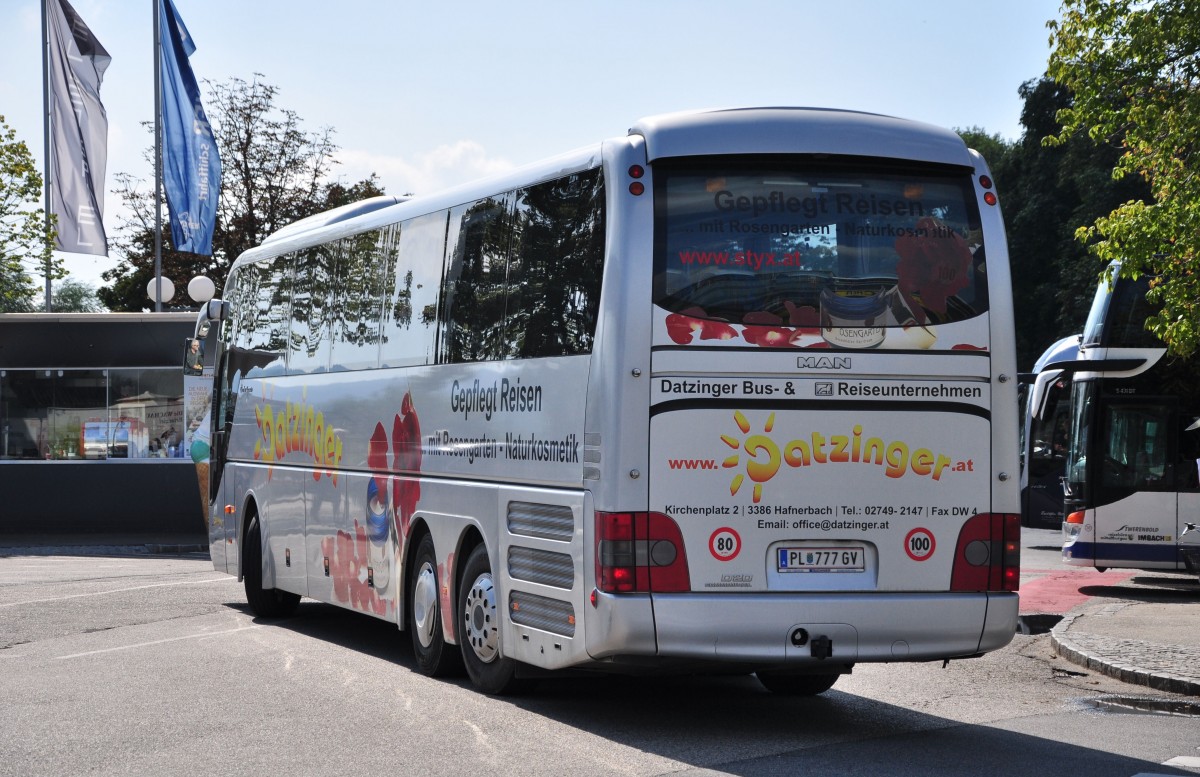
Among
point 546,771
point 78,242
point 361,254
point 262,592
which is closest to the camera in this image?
point 546,771

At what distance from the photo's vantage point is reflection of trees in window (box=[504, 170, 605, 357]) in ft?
31.2

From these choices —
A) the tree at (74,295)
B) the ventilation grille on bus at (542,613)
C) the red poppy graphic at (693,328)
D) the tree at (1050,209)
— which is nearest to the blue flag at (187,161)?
the ventilation grille on bus at (542,613)

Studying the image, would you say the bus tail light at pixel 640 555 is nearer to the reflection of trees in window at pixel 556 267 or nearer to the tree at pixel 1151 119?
the reflection of trees in window at pixel 556 267

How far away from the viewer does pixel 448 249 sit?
1198 cm

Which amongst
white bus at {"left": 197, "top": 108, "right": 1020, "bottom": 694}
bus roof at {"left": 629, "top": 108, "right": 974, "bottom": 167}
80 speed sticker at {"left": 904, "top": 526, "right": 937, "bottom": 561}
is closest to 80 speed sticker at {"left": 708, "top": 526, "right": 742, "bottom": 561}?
white bus at {"left": 197, "top": 108, "right": 1020, "bottom": 694}

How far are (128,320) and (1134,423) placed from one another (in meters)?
18.2

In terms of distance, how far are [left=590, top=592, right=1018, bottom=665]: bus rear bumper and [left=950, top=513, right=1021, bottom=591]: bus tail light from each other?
3.6 inches

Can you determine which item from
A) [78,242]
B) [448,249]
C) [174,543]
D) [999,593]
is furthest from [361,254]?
[78,242]

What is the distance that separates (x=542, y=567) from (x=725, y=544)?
1.26 m

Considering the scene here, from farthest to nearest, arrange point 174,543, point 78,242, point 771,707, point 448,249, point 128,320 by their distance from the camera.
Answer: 1. point 78,242
2. point 128,320
3. point 174,543
4. point 448,249
5. point 771,707

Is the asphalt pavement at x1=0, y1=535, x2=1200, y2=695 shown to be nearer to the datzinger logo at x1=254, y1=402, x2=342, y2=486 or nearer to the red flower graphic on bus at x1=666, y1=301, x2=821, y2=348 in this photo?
the red flower graphic on bus at x1=666, y1=301, x2=821, y2=348

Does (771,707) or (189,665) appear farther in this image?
(189,665)

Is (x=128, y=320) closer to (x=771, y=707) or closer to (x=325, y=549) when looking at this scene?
(x=325, y=549)

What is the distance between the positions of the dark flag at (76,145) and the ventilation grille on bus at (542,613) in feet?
88.1
